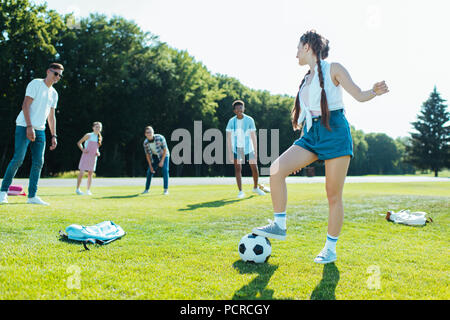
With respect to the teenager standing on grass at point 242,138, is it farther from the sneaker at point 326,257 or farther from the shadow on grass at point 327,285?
the shadow on grass at point 327,285

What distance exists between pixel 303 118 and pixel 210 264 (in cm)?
197

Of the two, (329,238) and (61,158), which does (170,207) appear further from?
(61,158)

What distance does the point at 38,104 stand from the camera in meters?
6.71

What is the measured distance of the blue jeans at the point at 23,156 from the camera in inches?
259

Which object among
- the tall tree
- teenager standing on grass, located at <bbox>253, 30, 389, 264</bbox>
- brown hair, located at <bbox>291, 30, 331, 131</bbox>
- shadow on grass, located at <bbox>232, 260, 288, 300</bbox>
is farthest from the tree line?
the tall tree

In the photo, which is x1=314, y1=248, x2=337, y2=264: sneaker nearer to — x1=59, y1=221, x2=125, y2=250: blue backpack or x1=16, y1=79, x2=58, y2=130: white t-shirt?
x1=59, y1=221, x2=125, y2=250: blue backpack

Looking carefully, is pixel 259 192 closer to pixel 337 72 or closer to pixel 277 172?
pixel 277 172

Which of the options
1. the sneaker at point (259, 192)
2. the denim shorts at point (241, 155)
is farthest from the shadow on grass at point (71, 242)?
the sneaker at point (259, 192)

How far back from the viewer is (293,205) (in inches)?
332

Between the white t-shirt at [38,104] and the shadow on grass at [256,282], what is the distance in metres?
5.28

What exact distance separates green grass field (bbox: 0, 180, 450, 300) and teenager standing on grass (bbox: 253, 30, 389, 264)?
0.47m

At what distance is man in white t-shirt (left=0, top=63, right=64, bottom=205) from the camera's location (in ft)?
21.4

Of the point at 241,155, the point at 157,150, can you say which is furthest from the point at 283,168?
the point at 157,150

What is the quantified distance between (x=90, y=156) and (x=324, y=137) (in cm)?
976
